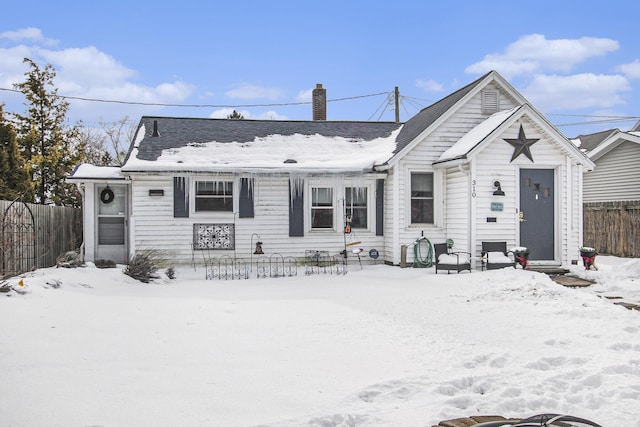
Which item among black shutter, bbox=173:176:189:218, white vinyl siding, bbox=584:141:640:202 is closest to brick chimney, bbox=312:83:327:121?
black shutter, bbox=173:176:189:218

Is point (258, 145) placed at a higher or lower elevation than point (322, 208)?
higher

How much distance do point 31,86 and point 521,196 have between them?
18.1 meters

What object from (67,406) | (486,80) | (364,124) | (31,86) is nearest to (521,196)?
(486,80)

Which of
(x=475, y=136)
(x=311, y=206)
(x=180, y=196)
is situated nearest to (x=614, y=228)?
(x=475, y=136)

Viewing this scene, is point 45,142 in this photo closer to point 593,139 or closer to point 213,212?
point 213,212

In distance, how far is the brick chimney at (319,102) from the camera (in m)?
20.5

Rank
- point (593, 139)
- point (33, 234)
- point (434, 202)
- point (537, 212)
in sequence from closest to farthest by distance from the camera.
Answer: point (33, 234) < point (537, 212) < point (434, 202) < point (593, 139)

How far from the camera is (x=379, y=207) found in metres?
15.3

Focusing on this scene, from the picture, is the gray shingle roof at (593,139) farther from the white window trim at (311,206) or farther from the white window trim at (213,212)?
the white window trim at (213,212)

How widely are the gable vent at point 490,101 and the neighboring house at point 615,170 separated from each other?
8.60 m

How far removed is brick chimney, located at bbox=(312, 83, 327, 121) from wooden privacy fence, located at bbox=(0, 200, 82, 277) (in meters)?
8.53

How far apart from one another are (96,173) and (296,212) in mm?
5294

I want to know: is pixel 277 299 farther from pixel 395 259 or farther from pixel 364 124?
pixel 364 124

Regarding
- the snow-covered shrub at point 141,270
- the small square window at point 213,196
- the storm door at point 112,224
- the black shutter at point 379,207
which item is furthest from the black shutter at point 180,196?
the black shutter at point 379,207
